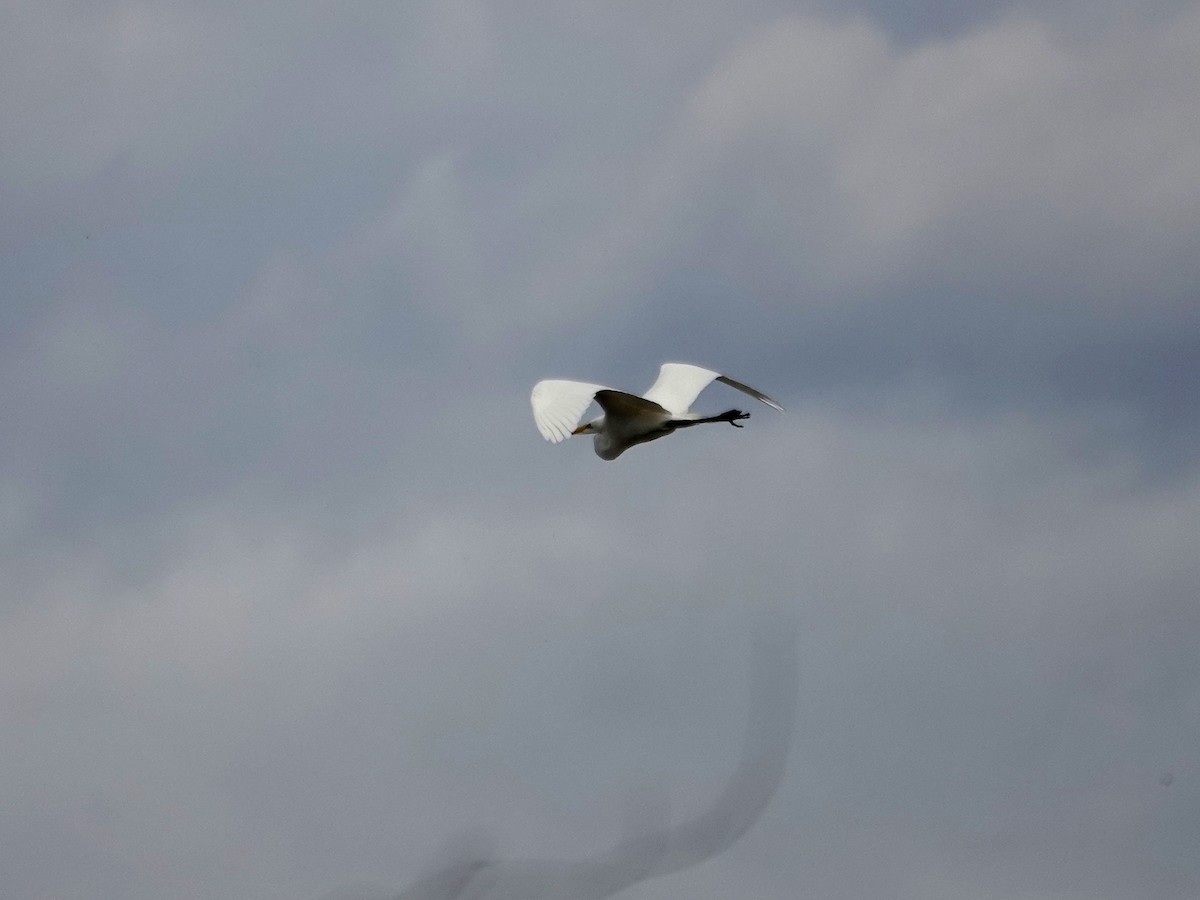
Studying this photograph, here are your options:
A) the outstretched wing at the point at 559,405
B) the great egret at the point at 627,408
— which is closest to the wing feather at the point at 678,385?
the great egret at the point at 627,408

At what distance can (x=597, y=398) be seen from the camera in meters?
49.2

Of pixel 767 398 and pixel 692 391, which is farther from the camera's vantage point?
pixel 692 391

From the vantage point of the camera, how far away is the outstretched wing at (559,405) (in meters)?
44.3

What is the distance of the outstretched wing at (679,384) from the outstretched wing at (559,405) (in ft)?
14.7

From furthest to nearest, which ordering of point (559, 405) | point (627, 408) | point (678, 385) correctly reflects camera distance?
point (678, 385), point (627, 408), point (559, 405)

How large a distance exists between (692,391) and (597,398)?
4786 mm

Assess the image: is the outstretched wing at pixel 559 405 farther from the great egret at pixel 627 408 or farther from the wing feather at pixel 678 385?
the wing feather at pixel 678 385

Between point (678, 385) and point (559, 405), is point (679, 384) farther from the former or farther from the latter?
point (559, 405)

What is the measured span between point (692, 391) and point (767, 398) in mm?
4356

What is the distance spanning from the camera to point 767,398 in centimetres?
4912

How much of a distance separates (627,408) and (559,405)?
410cm

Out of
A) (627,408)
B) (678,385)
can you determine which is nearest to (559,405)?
(627,408)

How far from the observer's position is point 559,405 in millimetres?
46000

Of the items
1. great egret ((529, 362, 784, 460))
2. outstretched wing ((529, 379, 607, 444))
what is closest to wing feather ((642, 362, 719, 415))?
great egret ((529, 362, 784, 460))
